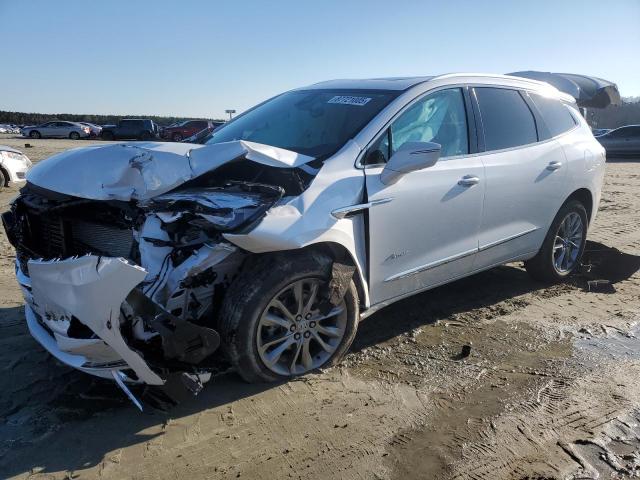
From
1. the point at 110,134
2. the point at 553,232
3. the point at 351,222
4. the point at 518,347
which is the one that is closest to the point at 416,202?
the point at 351,222

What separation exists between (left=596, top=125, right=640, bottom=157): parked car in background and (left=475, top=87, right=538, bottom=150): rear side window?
2034 cm

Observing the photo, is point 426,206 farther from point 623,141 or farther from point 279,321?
point 623,141

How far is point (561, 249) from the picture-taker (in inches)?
208

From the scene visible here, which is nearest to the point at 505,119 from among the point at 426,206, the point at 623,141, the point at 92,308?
the point at 426,206

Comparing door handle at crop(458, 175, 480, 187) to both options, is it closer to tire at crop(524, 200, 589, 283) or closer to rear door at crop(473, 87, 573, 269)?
rear door at crop(473, 87, 573, 269)

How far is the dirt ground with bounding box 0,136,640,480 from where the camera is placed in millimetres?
2592

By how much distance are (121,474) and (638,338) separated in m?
3.82

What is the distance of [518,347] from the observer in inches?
155

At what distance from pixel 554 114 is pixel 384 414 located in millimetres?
3524

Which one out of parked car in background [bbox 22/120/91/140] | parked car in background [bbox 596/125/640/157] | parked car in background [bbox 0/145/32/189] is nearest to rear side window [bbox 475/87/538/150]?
parked car in background [bbox 0/145/32/189]

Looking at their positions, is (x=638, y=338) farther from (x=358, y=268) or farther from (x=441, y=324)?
(x=358, y=268)

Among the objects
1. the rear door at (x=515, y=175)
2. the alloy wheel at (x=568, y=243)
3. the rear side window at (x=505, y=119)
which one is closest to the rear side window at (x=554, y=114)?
the rear door at (x=515, y=175)

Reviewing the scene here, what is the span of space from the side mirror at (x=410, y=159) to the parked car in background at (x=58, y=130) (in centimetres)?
4235

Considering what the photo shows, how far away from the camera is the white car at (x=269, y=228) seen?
2.72m
